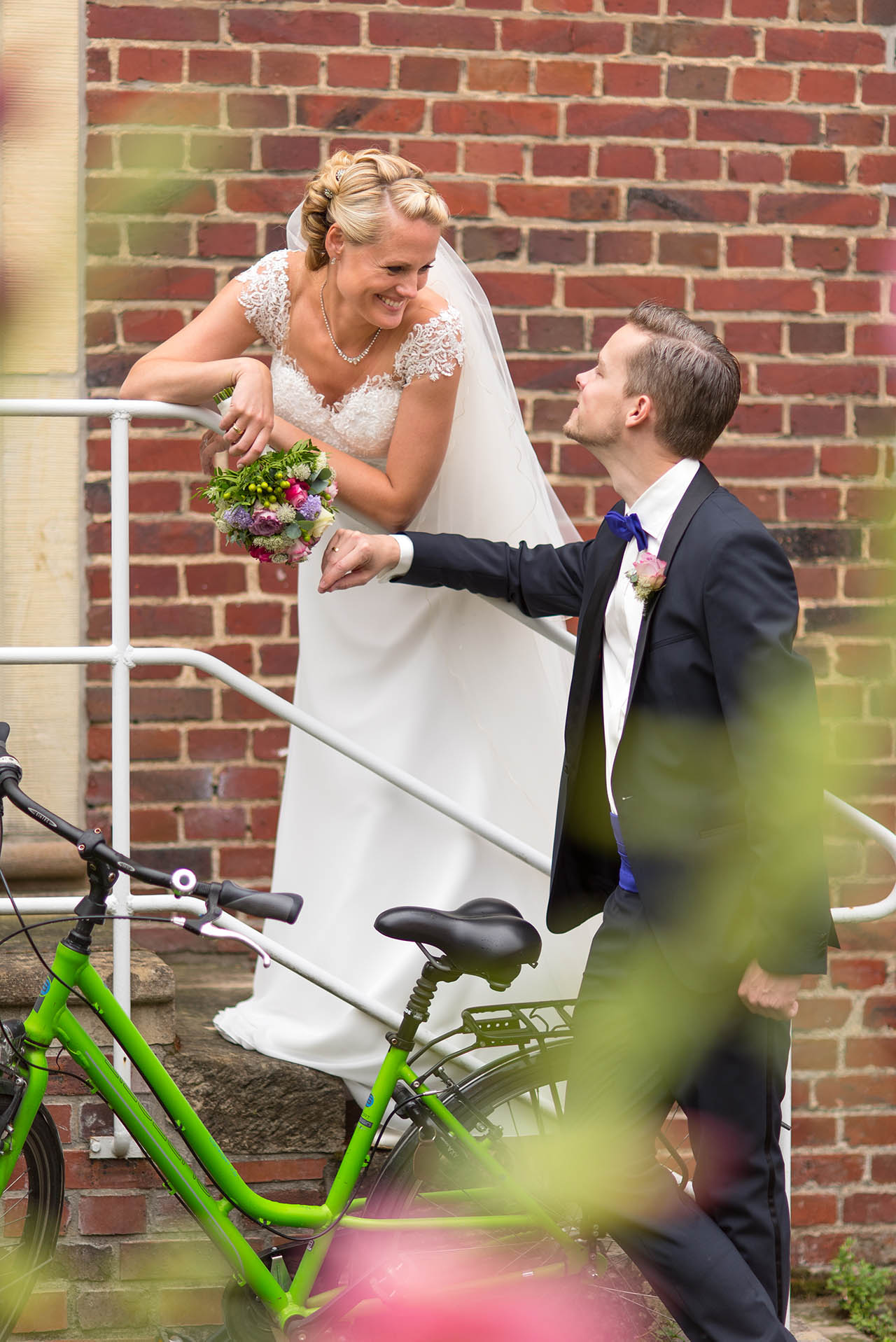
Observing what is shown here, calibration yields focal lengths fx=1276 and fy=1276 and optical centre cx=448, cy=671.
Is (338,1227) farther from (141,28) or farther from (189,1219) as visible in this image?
(141,28)

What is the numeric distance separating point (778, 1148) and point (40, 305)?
1726 millimetres

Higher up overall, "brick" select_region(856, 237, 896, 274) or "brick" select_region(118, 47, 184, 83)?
"brick" select_region(118, 47, 184, 83)

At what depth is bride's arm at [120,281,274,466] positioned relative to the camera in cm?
203

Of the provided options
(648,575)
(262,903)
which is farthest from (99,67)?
(262,903)

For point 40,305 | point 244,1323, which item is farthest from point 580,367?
point 40,305

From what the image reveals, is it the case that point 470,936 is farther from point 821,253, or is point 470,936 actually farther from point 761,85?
point 761,85

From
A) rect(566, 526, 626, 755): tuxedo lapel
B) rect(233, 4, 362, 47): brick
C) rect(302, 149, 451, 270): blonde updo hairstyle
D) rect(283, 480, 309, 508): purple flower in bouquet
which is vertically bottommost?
rect(566, 526, 626, 755): tuxedo lapel

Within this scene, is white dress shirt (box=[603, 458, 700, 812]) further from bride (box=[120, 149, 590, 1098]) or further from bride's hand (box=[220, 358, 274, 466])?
bride's hand (box=[220, 358, 274, 466])

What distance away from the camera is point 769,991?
173cm

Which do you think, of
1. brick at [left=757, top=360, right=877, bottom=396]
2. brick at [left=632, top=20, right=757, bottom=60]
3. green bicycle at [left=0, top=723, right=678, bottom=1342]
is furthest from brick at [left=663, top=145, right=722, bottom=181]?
green bicycle at [left=0, top=723, right=678, bottom=1342]

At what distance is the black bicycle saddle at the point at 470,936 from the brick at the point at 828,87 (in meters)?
2.28

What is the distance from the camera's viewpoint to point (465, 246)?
9.99 feet

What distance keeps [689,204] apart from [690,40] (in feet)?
1.27

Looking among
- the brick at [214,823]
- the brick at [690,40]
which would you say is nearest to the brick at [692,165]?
the brick at [690,40]
